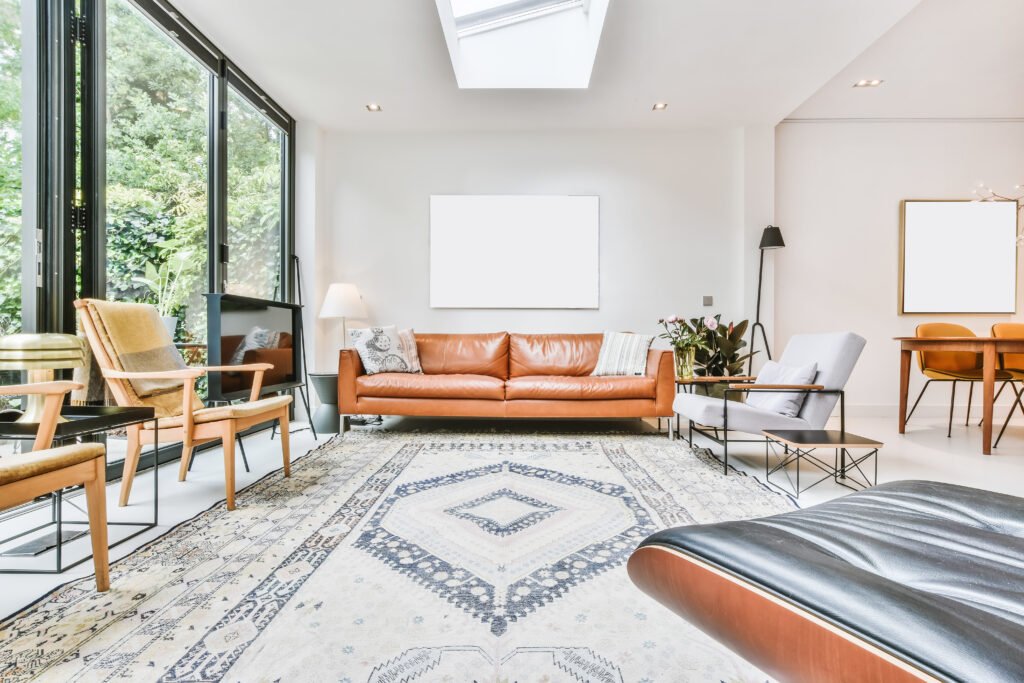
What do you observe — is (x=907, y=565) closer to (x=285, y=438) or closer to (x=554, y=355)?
(x=285, y=438)

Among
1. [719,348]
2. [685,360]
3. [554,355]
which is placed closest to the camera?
[685,360]

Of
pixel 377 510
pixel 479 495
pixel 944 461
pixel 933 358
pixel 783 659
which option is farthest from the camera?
pixel 933 358

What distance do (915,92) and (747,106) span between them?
157cm

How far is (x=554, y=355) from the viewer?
414cm

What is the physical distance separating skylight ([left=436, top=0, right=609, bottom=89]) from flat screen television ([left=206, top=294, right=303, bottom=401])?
224 centimetres

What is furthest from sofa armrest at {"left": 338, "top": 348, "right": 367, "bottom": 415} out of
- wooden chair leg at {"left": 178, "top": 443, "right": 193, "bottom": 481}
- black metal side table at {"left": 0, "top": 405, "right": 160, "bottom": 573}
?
black metal side table at {"left": 0, "top": 405, "right": 160, "bottom": 573}

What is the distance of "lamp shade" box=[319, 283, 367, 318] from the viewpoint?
4137mm

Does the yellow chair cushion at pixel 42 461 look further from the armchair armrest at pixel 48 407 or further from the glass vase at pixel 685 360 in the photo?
the glass vase at pixel 685 360

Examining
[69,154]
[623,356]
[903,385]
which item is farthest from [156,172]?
[903,385]

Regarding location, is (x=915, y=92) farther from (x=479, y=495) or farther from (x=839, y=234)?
(x=479, y=495)

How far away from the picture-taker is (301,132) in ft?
14.3

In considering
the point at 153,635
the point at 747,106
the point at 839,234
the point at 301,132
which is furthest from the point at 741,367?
the point at 301,132

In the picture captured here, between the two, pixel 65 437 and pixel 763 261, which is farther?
pixel 763 261

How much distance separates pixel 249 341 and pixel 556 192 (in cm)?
300
